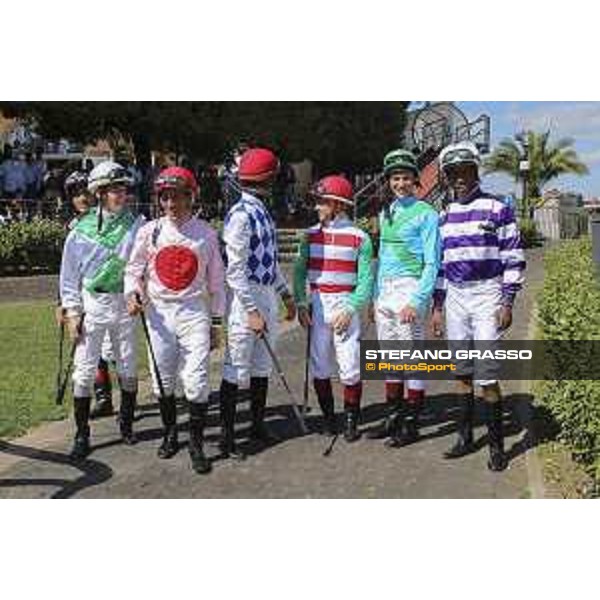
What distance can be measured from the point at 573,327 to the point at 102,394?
9.19ft

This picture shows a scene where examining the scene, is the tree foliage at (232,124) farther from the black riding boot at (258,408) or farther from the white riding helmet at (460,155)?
the black riding boot at (258,408)

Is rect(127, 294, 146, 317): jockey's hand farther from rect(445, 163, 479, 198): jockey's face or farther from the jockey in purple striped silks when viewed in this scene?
rect(445, 163, 479, 198): jockey's face

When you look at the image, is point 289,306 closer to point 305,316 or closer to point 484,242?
point 305,316

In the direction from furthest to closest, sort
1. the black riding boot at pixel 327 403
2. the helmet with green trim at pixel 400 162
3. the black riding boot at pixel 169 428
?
1. the black riding boot at pixel 327 403
2. the black riding boot at pixel 169 428
3. the helmet with green trim at pixel 400 162

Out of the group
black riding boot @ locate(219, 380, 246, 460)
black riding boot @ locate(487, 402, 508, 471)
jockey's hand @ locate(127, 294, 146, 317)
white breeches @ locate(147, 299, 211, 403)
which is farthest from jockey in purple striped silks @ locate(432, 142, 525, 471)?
jockey's hand @ locate(127, 294, 146, 317)

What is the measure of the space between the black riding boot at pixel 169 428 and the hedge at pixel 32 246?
1.18 meters

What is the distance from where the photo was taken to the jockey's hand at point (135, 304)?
16.3ft

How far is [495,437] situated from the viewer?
497cm

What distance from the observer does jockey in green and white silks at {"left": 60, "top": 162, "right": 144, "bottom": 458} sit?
525 cm

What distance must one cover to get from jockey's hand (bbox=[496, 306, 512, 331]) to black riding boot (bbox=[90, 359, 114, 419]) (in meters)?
2.41

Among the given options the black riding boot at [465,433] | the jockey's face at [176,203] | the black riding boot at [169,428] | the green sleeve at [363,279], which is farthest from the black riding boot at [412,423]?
the jockey's face at [176,203]

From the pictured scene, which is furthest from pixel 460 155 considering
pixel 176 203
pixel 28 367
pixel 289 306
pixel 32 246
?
pixel 28 367
